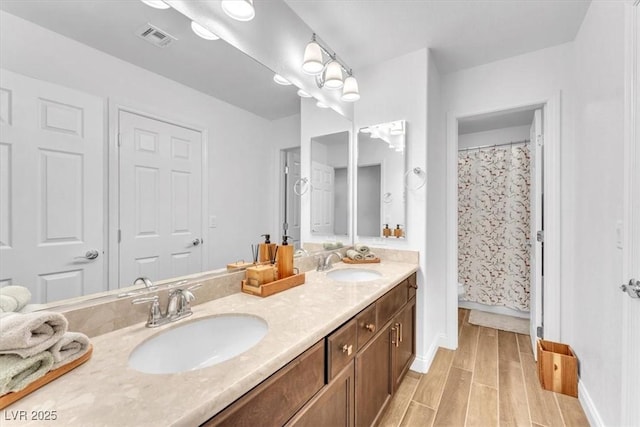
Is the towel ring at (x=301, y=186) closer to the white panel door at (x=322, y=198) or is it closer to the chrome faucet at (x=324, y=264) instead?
the white panel door at (x=322, y=198)

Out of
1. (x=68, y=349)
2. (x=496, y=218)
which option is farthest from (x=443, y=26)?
(x=68, y=349)

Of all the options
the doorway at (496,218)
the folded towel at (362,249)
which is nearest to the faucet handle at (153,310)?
the folded towel at (362,249)

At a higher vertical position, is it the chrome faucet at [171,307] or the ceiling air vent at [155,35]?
the ceiling air vent at [155,35]

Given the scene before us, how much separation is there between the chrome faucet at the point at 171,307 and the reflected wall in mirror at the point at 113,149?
0.33 feet

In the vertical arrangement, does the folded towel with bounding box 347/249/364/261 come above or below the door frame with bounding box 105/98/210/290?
below

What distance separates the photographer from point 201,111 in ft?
3.77

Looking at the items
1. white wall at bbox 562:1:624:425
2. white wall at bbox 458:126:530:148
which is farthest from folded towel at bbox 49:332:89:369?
white wall at bbox 458:126:530:148

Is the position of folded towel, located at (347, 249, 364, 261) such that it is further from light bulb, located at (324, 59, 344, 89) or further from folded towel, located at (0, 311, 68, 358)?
folded towel, located at (0, 311, 68, 358)

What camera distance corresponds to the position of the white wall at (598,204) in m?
1.24

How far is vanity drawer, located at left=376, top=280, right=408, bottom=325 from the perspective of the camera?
141 centimetres

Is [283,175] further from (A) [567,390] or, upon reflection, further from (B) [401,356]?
(A) [567,390]

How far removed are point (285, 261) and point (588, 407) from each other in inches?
77.6

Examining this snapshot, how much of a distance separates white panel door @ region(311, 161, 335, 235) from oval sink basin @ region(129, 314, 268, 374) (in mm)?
994

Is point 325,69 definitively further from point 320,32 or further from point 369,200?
point 369,200
